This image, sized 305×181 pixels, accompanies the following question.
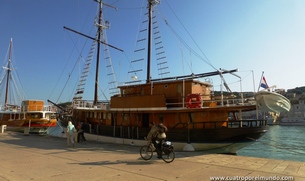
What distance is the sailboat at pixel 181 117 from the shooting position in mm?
12750

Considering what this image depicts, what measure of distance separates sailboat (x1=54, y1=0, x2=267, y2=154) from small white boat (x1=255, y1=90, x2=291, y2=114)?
0.51m

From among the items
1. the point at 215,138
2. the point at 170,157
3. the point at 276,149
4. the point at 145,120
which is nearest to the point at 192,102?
the point at 215,138

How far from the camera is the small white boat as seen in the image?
448 inches

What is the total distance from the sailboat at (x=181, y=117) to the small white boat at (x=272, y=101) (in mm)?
514

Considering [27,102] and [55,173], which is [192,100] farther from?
[27,102]

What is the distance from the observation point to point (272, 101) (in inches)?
449

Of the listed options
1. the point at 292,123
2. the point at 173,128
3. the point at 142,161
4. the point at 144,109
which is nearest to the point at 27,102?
the point at 144,109

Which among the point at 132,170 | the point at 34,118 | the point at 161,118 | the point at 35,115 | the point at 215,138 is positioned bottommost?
the point at 132,170

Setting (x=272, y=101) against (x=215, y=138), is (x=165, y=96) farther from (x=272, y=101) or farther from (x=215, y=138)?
(x=272, y=101)

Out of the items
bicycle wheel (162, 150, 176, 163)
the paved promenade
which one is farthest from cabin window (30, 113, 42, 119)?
bicycle wheel (162, 150, 176, 163)

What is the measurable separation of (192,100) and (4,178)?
10169 mm

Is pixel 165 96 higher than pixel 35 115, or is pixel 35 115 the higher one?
pixel 165 96

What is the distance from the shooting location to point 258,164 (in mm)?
8719

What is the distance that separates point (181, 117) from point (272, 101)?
5.32m
